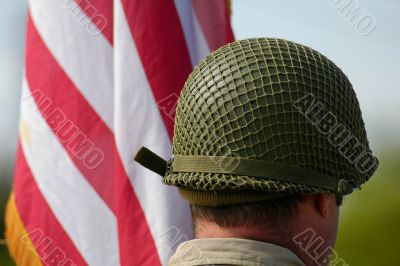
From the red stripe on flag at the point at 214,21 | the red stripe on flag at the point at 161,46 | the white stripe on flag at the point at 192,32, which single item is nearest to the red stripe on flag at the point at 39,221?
the red stripe on flag at the point at 161,46

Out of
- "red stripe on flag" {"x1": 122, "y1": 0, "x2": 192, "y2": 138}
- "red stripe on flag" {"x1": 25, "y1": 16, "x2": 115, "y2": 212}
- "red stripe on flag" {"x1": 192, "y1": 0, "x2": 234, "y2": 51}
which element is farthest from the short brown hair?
"red stripe on flag" {"x1": 192, "y1": 0, "x2": 234, "y2": 51}

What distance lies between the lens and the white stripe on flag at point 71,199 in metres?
2.83

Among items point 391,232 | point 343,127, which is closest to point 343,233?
point 391,232

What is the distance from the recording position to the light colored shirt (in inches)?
47.0

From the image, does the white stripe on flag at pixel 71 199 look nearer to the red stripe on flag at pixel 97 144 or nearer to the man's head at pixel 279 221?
the red stripe on flag at pixel 97 144

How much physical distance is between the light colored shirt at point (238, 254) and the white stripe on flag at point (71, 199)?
1663 millimetres

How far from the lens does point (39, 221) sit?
288 centimetres

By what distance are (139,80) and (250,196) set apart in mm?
1721

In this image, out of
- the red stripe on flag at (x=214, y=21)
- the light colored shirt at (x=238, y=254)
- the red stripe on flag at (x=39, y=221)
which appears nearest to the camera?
the light colored shirt at (x=238, y=254)

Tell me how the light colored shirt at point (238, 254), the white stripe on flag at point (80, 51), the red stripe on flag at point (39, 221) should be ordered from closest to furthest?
the light colored shirt at point (238, 254), the red stripe on flag at point (39, 221), the white stripe on flag at point (80, 51)

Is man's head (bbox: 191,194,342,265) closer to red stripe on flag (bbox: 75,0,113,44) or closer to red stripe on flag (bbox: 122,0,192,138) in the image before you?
red stripe on flag (bbox: 122,0,192,138)

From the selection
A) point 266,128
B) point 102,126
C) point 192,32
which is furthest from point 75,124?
point 266,128

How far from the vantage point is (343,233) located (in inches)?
416

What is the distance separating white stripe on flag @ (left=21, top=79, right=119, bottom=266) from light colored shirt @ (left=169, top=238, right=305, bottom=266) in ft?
5.46
